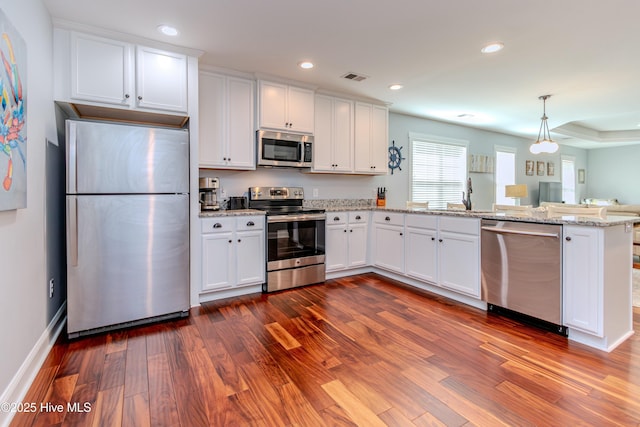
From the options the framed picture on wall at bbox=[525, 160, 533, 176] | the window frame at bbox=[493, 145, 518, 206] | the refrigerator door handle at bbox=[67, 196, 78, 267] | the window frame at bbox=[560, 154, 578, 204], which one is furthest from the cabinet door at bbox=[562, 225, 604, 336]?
the window frame at bbox=[560, 154, 578, 204]

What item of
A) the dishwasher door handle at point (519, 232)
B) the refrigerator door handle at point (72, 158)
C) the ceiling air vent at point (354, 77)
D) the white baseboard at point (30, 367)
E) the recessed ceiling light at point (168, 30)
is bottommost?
the white baseboard at point (30, 367)

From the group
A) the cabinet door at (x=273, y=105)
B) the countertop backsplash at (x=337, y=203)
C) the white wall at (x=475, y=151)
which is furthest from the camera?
the white wall at (x=475, y=151)

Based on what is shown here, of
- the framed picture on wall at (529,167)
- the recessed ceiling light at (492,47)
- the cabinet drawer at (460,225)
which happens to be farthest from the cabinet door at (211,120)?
the framed picture on wall at (529,167)

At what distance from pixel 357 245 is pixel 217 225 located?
1.85m

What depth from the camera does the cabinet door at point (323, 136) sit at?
4.15 m

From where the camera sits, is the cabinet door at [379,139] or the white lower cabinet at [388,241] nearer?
the white lower cabinet at [388,241]

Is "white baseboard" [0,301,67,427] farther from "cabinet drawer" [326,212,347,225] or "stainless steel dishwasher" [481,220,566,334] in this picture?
"stainless steel dishwasher" [481,220,566,334]

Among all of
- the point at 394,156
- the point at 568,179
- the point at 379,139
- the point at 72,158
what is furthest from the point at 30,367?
the point at 568,179

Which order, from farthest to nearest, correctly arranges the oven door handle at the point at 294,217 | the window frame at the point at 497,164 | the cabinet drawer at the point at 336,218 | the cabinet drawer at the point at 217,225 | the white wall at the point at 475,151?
the window frame at the point at 497,164, the white wall at the point at 475,151, the cabinet drawer at the point at 336,218, the oven door handle at the point at 294,217, the cabinet drawer at the point at 217,225

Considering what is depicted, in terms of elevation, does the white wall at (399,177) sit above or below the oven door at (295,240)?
above

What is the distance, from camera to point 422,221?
11.5ft

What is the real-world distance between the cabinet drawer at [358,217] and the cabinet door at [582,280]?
88.4 inches

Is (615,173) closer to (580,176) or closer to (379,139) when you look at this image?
(580,176)

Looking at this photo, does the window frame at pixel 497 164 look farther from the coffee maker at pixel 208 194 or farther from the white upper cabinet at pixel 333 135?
the coffee maker at pixel 208 194
